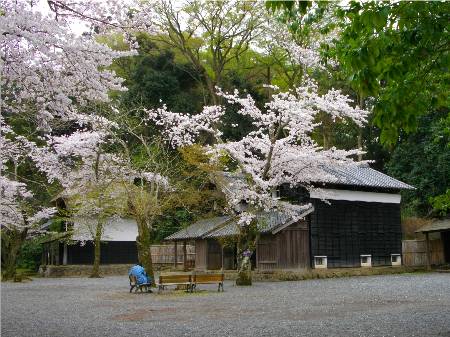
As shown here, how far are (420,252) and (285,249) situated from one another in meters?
9.61

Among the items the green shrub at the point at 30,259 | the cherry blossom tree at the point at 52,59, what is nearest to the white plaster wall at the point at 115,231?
the green shrub at the point at 30,259

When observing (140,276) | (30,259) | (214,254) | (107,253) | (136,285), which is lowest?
(136,285)

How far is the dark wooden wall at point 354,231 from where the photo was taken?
27375mm

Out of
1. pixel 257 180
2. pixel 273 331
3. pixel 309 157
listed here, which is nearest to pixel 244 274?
pixel 257 180

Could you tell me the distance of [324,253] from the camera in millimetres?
27188

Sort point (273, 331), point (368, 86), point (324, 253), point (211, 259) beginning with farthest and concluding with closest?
1. point (211, 259)
2. point (324, 253)
3. point (273, 331)
4. point (368, 86)

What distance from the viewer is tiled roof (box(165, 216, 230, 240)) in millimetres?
Result: 29423

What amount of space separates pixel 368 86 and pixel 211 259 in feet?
82.1

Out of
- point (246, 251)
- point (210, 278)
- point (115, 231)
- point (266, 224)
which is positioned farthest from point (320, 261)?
point (115, 231)

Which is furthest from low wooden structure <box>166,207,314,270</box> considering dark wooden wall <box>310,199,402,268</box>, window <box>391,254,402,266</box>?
window <box>391,254,402,266</box>

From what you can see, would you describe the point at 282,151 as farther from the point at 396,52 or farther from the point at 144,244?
A: the point at 396,52

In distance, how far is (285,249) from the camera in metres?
26.3

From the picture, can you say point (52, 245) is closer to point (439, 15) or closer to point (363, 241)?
point (363, 241)

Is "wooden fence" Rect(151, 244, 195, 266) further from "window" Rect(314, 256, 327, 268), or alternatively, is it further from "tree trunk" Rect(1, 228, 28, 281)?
"window" Rect(314, 256, 327, 268)
